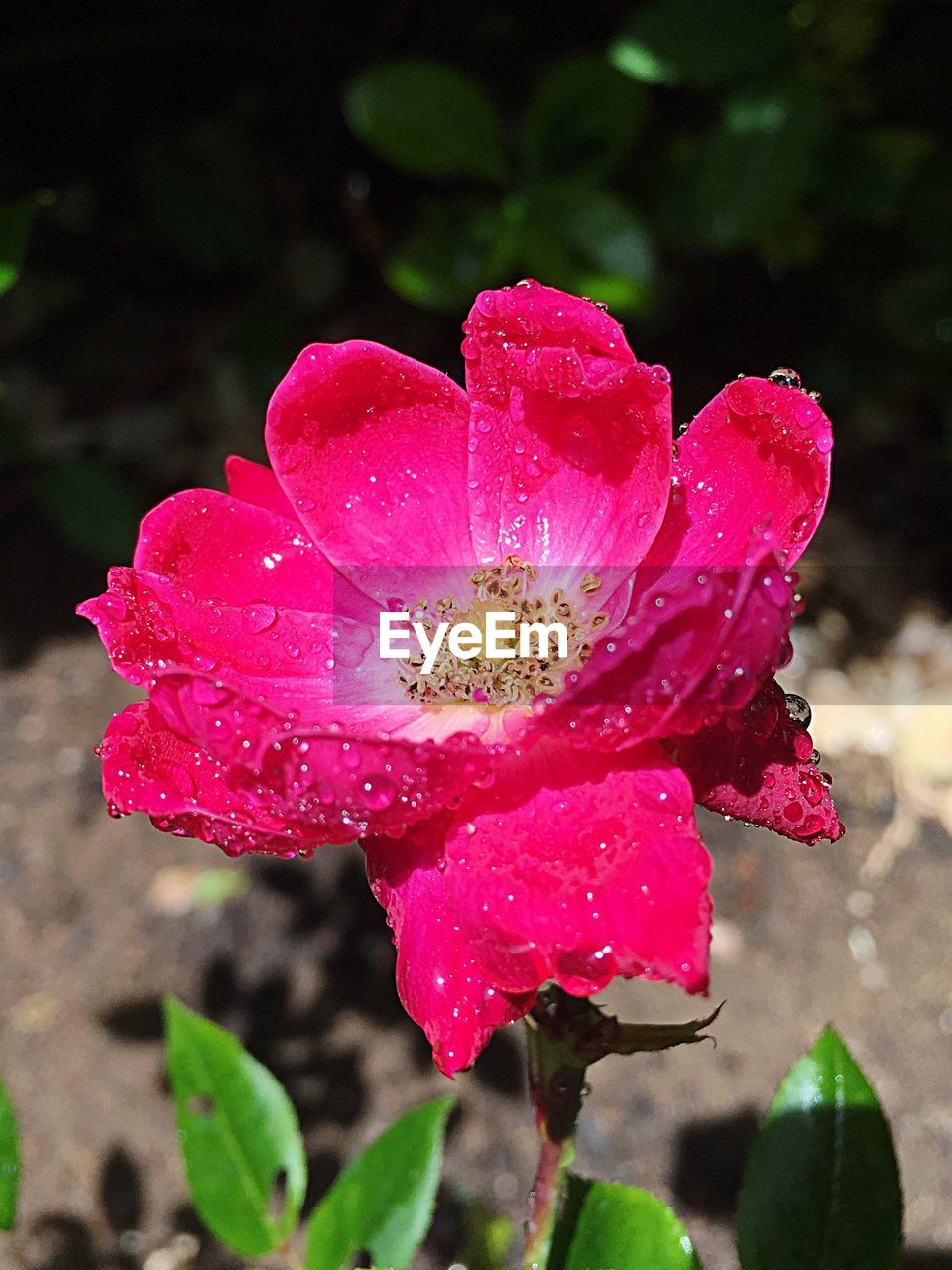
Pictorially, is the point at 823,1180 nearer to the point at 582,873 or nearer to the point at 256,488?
the point at 582,873

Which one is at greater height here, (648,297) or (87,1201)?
(648,297)

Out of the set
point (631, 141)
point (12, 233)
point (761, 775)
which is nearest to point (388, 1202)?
point (761, 775)

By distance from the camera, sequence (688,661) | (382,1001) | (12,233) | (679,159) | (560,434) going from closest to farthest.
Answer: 1. (688,661)
2. (560,434)
3. (12,233)
4. (382,1001)
5. (679,159)

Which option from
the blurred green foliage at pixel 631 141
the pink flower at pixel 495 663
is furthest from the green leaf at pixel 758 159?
the pink flower at pixel 495 663

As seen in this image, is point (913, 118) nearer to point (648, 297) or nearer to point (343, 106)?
point (648, 297)

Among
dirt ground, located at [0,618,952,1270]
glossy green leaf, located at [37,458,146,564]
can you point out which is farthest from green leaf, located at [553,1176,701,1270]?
glossy green leaf, located at [37,458,146,564]

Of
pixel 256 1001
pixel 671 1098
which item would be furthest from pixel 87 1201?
pixel 671 1098

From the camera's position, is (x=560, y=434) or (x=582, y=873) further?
(x=560, y=434)
